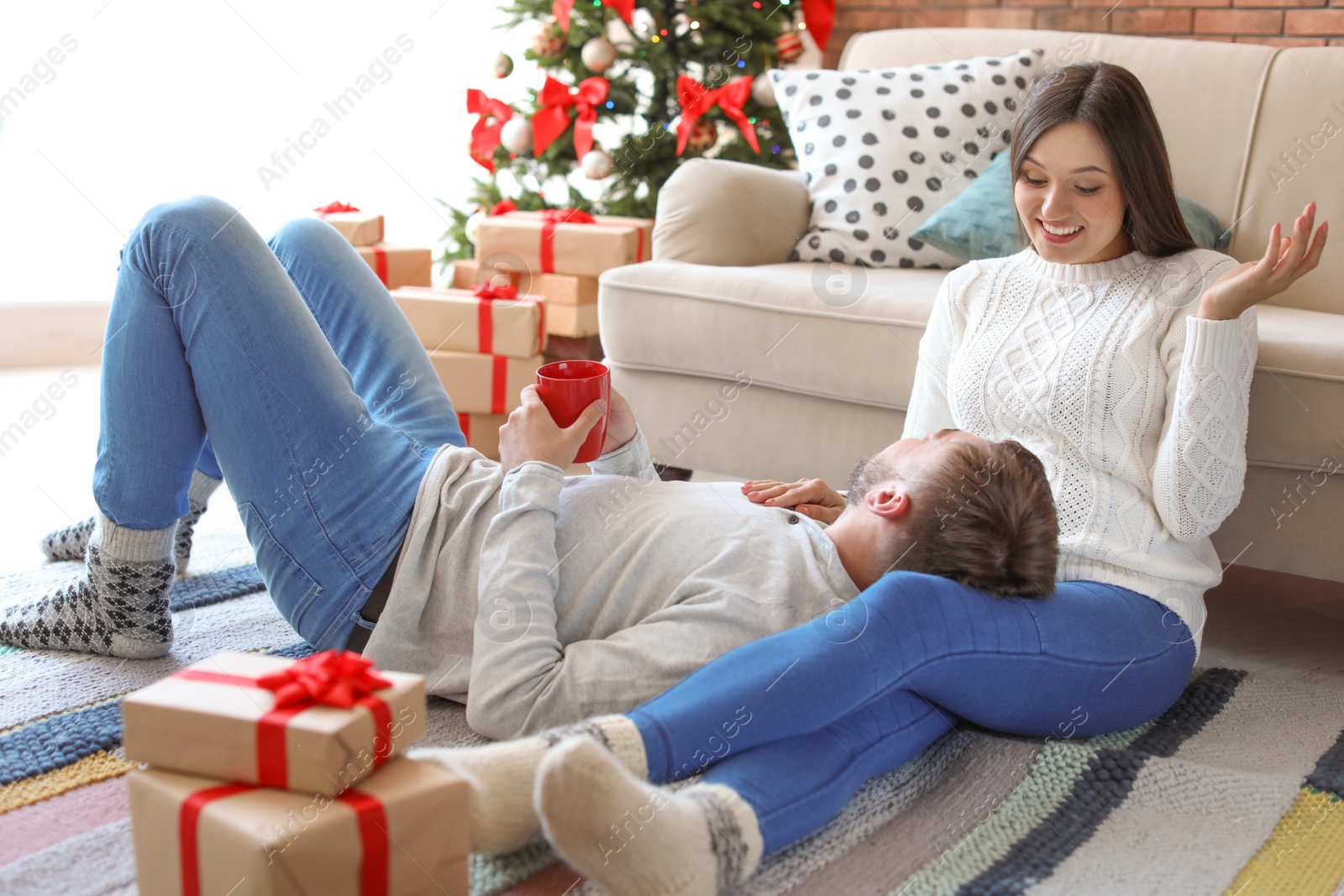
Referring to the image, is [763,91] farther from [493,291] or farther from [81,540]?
[81,540]

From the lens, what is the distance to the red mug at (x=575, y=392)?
3.74 feet

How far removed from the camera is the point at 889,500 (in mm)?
1131

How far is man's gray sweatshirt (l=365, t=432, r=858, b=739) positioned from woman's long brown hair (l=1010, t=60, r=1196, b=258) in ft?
1.82

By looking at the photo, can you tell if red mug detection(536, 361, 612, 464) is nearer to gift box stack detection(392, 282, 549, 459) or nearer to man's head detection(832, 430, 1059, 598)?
man's head detection(832, 430, 1059, 598)

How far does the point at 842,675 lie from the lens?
98 cm

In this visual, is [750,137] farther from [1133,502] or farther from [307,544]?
[307,544]

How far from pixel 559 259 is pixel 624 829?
1.92 metres

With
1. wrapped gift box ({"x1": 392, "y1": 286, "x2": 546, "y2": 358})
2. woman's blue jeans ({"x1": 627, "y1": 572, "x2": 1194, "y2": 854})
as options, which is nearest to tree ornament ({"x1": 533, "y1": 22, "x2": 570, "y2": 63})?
wrapped gift box ({"x1": 392, "y1": 286, "x2": 546, "y2": 358})

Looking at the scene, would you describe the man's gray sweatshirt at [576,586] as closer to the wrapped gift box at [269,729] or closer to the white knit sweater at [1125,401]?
the wrapped gift box at [269,729]

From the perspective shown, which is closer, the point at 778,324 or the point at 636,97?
the point at 778,324

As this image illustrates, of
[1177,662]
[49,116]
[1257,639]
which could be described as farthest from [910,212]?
[49,116]

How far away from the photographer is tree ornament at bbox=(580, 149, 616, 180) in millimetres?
2902

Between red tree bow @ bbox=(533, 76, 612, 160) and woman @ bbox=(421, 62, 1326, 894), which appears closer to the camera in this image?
woman @ bbox=(421, 62, 1326, 894)

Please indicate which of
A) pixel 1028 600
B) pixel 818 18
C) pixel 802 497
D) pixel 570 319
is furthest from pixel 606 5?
pixel 1028 600
